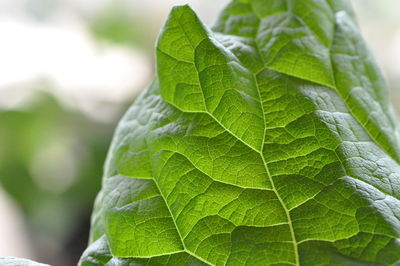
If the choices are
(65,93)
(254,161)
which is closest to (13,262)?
(254,161)

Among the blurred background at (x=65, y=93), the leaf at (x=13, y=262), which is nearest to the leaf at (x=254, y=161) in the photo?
the leaf at (x=13, y=262)

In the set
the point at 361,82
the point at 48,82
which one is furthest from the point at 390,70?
the point at 361,82

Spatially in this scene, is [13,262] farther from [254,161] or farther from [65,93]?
[65,93]

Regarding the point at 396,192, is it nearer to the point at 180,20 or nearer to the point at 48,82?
the point at 180,20

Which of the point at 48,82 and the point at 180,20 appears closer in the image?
the point at 180,20

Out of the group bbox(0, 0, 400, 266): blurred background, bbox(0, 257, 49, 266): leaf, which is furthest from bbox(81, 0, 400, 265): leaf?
bbox(0, 0, 400, 266): blurred background

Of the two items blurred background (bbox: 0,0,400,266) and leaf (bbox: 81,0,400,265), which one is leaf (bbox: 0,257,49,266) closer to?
leaf (bbox: 81,0,400,265)

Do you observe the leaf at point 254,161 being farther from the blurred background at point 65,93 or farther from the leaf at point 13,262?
the blurred background at point 65,93
